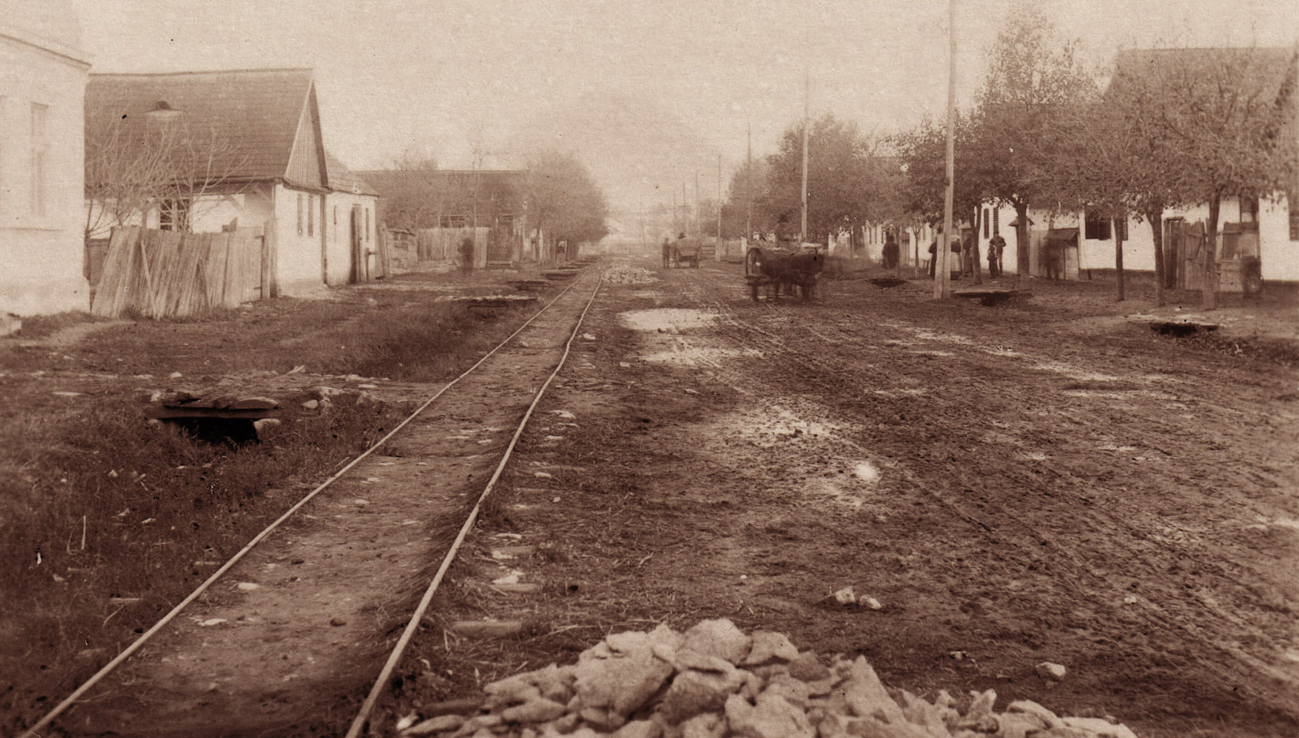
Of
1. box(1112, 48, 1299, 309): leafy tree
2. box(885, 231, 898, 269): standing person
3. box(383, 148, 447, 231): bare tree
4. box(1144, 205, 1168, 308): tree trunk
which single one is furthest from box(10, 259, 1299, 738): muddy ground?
box(383, 148, 447, 231): bare tree

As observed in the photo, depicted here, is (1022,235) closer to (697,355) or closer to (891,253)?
(891,253)

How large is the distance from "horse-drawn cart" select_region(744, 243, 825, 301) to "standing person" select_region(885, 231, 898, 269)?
71.6 ft

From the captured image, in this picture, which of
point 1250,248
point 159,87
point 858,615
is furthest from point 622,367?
point 159,87

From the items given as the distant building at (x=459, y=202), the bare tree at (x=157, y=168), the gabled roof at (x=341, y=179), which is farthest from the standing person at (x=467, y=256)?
the bare tree at (x=157, y=168)

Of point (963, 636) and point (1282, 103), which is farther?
point (1282, 103)

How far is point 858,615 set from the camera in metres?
5.42

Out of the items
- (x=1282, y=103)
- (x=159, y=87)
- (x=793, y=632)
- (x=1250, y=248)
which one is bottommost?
(x=793, y=632)

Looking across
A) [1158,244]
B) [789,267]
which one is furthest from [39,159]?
[1158,244]

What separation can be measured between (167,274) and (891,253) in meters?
37.1

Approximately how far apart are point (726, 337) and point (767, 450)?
10.2 metres

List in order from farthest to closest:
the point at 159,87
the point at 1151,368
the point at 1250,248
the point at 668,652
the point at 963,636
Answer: the point at 159,87, the point at 1250,248, the point at 1151,368, the point at 963,636, the point at 668,652

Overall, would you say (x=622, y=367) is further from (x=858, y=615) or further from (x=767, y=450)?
(x=858, y=615)

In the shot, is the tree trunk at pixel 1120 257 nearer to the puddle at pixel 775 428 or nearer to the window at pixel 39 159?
the puddle at pixel 775 428

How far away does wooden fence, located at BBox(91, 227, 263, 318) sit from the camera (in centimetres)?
1895
